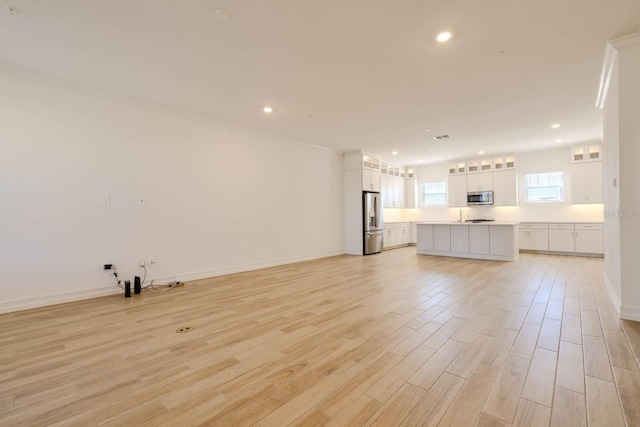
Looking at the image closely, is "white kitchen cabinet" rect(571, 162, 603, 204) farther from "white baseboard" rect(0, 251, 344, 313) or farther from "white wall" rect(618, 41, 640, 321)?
"white baseboard" rect(0, 251, 344, 313)

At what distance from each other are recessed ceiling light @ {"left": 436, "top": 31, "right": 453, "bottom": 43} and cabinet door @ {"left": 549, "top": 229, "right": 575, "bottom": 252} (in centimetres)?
700

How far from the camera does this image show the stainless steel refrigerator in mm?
7801

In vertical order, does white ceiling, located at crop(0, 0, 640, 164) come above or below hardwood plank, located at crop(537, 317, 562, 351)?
above

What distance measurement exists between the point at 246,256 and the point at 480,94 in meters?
4.87

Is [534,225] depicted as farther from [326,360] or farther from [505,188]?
[326,360]

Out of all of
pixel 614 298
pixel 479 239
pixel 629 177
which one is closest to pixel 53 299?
pixel 629 177

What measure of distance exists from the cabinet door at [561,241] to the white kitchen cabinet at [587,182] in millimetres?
918

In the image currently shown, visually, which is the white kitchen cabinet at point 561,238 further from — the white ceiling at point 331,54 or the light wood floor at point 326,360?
the light wood floor at point 326,360

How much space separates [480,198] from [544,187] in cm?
160

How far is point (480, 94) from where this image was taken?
13.8ft

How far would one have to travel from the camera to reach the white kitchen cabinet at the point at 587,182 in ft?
23.2

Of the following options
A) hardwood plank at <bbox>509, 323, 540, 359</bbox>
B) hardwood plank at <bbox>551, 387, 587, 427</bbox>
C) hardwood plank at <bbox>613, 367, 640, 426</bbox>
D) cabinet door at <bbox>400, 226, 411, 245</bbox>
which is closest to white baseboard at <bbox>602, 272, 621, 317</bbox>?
hardwood plank at <bbox>509, 323, 540, 359</bbox>

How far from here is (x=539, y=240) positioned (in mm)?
7633

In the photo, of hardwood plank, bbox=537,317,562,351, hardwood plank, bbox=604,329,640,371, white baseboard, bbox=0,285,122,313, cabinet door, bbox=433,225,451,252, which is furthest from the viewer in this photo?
cabinet door, bbox=433,225,451,252
